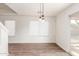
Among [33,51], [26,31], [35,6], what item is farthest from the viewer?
[26,31]

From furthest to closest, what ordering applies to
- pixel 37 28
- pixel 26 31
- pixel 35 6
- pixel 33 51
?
pixel 37 28, pixel 26 31, pixel 33 51, pixel 35 6

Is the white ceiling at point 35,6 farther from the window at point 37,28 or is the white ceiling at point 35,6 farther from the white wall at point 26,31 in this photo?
the window at point 37,28

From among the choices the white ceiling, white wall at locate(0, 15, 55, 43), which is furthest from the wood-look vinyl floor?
the white ceiling

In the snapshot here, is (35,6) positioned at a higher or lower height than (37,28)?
higher

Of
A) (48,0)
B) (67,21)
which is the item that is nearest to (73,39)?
(67,21)

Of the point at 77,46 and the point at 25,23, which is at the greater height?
the point at 25,23

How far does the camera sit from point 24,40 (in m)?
6.01

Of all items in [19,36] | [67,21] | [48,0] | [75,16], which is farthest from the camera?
[19,36]

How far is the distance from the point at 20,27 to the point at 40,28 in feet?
3.40

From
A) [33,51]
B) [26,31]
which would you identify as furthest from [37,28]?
[33,51]

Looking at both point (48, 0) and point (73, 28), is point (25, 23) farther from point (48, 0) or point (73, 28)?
point (48, 0)

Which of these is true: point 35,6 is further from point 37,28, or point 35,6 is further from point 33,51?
point 37,28

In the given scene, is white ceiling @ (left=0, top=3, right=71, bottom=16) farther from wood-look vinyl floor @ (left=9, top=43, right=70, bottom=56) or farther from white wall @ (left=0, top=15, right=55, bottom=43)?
wood-look vinyl floor @ (left=9, top=43, right=70, bottom=56)

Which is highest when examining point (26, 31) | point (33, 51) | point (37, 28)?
point (37, 28)
